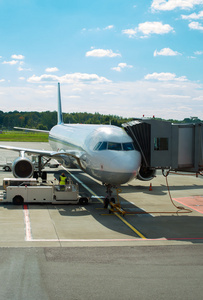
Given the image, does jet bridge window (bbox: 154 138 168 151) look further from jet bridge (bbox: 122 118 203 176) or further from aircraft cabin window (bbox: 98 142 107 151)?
aircraft cabin window (bbox: 98 142 107 151)

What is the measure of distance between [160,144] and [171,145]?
1.95 ft

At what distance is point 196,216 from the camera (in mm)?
19031

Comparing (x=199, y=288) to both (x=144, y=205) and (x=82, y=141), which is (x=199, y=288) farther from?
(x=82, y=141)

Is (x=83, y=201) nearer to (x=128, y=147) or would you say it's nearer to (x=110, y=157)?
(x=110, y=157)

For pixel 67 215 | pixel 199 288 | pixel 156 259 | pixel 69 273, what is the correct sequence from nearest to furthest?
pixel 199 288 → pixel 69 273 → pixel 156 259 → pixel 67 215

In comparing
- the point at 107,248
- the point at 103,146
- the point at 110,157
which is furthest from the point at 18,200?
the point at 107,248

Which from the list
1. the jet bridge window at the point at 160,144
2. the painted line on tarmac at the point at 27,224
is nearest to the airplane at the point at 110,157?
the jet bridge window at the point at 160,144

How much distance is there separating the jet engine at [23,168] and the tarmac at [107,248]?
5297 mm

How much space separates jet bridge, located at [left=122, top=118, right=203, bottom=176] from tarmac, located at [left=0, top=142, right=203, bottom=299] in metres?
2.62

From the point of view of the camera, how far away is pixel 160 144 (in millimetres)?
19359

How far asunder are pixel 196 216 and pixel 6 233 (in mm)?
9693

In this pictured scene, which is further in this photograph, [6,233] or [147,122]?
[147,122]

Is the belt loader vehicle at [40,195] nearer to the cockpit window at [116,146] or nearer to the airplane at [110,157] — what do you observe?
the airplane at [110,157]

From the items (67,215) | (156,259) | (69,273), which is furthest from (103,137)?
(69,273)
